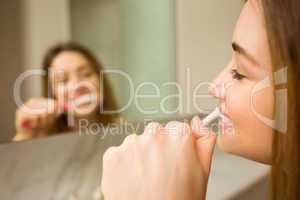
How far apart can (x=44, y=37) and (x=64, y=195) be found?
26 cm

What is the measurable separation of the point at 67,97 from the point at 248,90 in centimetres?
33

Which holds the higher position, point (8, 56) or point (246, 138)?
point (8, 56)

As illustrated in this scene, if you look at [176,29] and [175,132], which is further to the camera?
[176,29]

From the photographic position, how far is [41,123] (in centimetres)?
60

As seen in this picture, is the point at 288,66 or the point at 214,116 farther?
the point at 214,116

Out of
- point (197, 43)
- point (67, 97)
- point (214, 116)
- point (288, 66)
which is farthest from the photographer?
point (197, 43)

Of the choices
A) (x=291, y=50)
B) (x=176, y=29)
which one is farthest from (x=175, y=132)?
(x=176, y=29)

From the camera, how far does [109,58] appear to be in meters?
0.68

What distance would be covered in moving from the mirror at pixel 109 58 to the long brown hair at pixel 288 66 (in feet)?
0.64

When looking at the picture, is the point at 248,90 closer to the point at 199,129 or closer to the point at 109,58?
the point at 199,129

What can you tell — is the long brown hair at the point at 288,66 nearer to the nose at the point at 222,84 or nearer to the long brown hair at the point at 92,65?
the nose at the point at 222,84

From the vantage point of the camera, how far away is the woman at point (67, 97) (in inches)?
23.0

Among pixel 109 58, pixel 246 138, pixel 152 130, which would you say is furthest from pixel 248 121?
pixel 109 58

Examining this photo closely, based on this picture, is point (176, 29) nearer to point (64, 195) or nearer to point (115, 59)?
point (115, 59)
